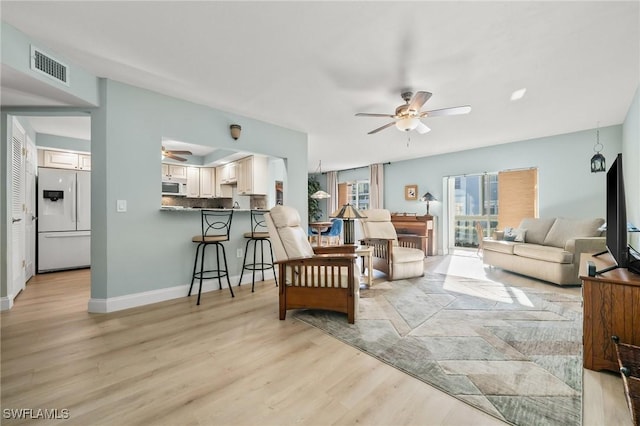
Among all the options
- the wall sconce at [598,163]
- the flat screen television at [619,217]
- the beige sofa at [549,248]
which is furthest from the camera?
the wall sconce at [598,163]

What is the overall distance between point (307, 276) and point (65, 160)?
516 centimetres

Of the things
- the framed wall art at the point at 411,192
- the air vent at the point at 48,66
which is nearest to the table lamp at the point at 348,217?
the air vent at the point at 48,66

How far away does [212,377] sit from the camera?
1.72 meters

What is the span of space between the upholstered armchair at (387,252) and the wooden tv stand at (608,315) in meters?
2.31

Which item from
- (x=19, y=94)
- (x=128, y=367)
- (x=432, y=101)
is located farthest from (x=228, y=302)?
(x=432, y=101)

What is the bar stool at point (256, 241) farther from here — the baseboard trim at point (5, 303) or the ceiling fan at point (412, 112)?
the baseboard trim at point (5, 303)

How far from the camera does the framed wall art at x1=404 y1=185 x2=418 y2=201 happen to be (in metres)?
7.12

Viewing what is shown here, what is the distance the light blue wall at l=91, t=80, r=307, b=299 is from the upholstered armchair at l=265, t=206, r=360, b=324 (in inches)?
54.6

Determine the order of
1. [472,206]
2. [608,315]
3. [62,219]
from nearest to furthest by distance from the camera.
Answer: [608,315] < [62,219] < [472,206]

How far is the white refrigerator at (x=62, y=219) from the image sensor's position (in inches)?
180

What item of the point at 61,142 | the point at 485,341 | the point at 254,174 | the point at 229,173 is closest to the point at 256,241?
the point at 254,174

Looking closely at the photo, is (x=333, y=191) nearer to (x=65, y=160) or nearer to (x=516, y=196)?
(x=516, y=196)

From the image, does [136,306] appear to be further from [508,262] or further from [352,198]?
[352,198]

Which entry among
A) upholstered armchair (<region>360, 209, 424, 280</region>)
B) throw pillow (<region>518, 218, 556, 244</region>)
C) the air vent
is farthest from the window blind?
the air vent
